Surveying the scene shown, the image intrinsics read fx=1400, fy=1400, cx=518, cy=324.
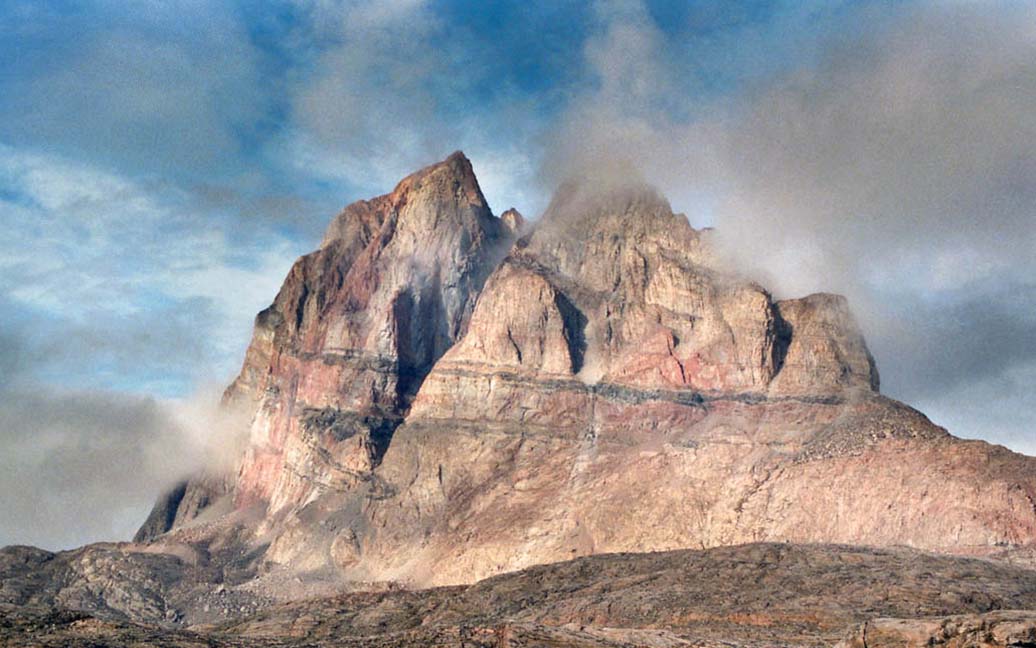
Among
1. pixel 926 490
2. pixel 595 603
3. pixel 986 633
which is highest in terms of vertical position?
pixel 926 490

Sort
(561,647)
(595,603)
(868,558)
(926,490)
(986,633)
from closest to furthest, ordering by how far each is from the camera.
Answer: (986,633) → (561,647) → (595,603) → (868,558) → (926,490)

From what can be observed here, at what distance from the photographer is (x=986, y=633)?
58.5 metres

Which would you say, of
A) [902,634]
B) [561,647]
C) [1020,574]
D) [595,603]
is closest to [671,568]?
[595,603]

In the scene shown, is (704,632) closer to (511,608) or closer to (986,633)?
(511,608)

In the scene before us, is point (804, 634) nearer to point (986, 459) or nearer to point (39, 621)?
point (39, 621)

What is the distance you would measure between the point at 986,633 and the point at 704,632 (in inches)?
2414

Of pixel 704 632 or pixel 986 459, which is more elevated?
pixel 986 459

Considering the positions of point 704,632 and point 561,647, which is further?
point 704,632

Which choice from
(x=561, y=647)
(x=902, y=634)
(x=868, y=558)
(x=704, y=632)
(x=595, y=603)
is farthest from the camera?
(x=868, y=558)

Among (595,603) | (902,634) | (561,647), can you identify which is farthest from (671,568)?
(902,634)

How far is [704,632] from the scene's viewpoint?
11825 centimetres

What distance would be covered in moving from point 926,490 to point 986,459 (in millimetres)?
9972

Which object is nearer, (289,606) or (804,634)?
(804,634)

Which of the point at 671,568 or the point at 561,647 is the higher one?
the point at 671,568
